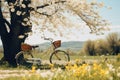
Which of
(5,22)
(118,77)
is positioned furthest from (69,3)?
(118,77)

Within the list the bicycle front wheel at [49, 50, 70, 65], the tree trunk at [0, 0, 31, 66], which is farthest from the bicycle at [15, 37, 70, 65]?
the tree trunk at [0, 0, 31, 66]

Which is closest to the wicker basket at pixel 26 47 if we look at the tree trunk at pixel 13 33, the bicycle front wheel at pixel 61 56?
the bicycle front wheel at pixel 61 56

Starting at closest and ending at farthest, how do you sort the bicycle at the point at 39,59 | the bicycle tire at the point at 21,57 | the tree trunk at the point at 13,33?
the bicycle at the point at 39,59 → the bicycle tire at the point at 21,57 → the tree trunk at the point at 13,33

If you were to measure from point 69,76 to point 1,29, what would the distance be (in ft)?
49.2

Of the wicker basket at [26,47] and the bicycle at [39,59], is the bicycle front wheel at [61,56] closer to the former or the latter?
the bicycle at [39,59]

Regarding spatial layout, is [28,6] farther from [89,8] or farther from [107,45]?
[107,45]

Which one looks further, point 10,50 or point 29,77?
point 10,50

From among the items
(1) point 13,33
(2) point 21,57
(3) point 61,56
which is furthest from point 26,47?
(1) point 13,33

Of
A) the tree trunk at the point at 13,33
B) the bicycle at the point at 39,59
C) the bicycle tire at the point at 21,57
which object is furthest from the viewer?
the tree trunk at the point at 13,33

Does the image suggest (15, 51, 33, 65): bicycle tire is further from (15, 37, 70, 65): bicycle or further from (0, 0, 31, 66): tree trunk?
(0, 0, 31, 66): tree trunk

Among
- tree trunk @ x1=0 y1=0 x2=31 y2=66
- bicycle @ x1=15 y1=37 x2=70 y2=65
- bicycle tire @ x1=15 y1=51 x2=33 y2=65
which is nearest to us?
bicycle @ x1=15 y1=37 x2=70 y2=65

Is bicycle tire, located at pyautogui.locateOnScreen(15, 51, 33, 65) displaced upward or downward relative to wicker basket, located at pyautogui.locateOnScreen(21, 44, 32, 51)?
Result: downward

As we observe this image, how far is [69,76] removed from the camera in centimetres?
949

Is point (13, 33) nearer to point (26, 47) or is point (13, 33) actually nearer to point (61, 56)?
point (26, 47)
